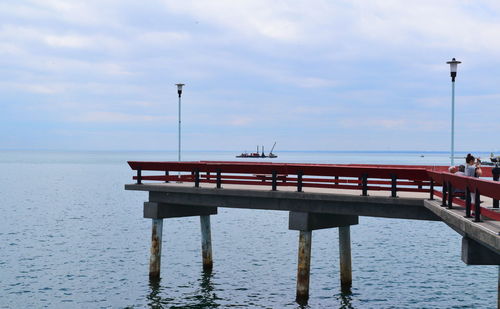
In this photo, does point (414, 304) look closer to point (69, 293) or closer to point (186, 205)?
point (186, 205)

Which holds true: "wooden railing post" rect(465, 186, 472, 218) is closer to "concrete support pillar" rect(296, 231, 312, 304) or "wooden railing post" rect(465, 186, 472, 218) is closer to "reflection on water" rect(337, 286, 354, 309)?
"concrete support pillar" rect(296, 231, 312, 304)

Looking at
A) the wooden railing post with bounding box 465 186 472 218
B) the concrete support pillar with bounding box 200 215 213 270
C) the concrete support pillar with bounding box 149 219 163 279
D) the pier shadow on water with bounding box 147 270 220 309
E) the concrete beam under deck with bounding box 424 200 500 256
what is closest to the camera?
the concrete beam under deck with bounding box 424 200 500 256

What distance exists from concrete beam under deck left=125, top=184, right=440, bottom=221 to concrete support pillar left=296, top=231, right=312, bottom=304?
93 cm

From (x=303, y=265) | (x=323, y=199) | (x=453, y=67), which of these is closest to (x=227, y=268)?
(x=303, y=265)

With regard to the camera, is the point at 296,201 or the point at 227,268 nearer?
the point at 296,201

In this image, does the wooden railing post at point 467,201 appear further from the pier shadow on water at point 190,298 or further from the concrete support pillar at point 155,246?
the concrete support pillar at point 155,246

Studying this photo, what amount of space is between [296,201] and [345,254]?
4196 millimetres

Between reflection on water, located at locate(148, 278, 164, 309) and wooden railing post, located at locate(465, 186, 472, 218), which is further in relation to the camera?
reflection on water, located at locate(148, 278, 164, 309)

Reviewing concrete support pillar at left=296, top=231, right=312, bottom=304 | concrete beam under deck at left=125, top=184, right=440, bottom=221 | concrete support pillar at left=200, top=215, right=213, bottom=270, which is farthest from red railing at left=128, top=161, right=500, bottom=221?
concrete support pillar at left=200, top=215, right=213, bottom=270

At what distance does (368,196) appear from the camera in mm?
19656

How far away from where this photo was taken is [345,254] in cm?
2417

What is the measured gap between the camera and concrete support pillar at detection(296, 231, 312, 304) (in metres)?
21.0

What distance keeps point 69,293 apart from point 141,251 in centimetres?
1112

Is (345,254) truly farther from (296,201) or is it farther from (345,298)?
(296,201)
